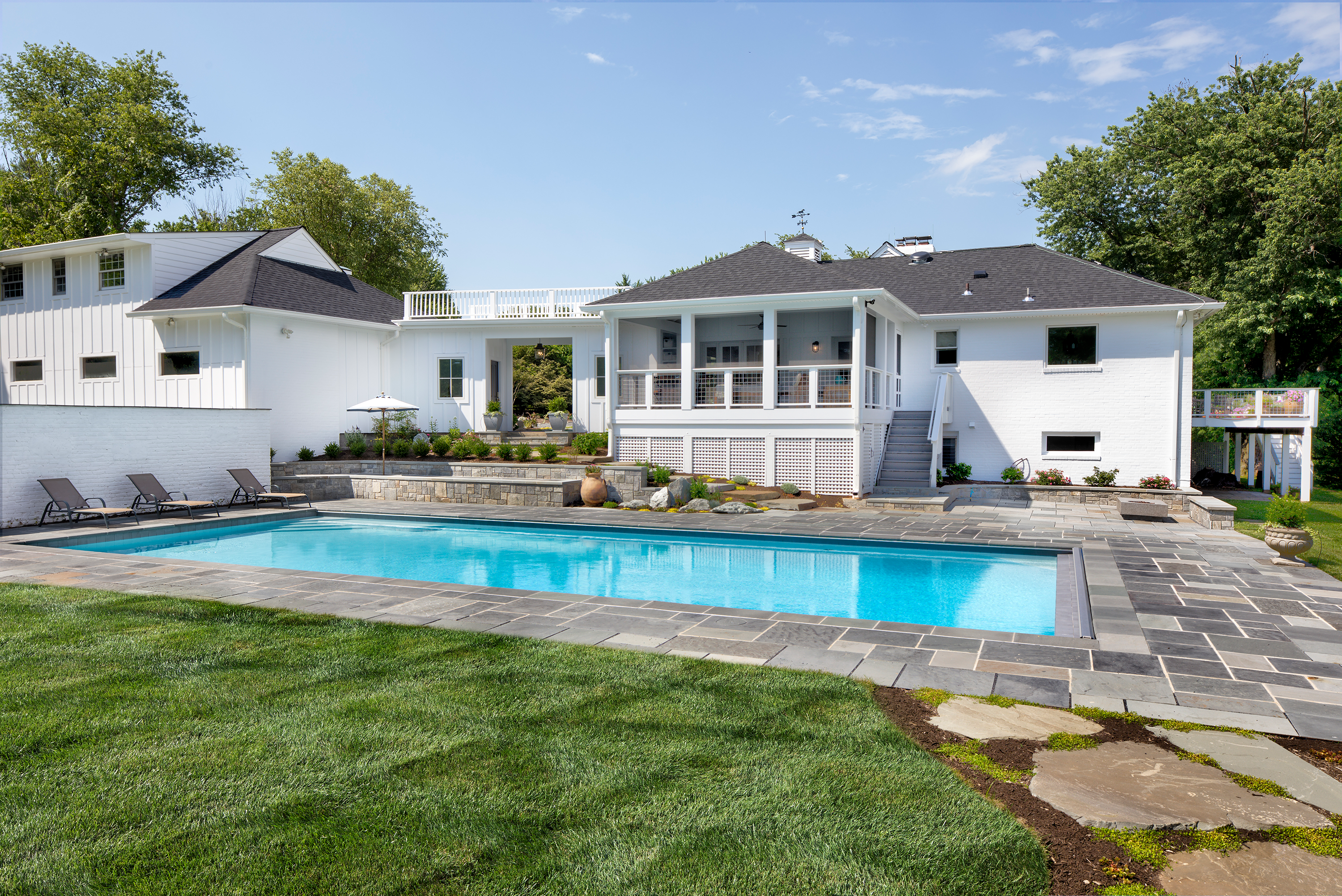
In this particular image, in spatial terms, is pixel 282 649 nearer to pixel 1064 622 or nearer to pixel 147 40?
pixel 1064 622

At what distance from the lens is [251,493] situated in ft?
47.8

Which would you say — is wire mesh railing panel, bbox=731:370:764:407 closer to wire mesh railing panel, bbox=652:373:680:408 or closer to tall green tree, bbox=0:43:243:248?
A: wire mesh railing panel, bbox=652:373:680:408

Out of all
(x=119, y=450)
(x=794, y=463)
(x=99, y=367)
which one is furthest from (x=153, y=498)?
(x=794, y=463)

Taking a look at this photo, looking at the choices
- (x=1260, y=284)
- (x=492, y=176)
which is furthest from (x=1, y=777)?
(x=1260, y=284)

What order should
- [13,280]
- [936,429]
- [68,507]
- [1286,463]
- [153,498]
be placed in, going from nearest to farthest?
1. [68,507]
2. [153,498]
3. [936,429]
4. [1286,463]
5. [13,280]

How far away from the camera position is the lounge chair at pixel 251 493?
14.5 metres

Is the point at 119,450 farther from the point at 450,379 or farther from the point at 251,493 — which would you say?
the point at 450,379

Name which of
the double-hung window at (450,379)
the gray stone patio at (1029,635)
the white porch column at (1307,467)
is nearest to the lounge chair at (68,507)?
the gray stone patio at (1029,635)

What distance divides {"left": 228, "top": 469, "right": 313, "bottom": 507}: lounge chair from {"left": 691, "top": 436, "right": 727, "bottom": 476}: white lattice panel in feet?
26.6

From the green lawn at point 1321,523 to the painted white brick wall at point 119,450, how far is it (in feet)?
56.6

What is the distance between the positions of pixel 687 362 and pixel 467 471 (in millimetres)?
5696

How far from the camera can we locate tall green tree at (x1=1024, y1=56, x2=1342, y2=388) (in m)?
21.1

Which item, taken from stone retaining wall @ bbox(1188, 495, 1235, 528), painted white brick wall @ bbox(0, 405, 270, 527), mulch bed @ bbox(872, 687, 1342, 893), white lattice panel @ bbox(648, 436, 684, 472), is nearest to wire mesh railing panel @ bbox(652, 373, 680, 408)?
white lattice panel @ bbox(648, 436, 684, 472)

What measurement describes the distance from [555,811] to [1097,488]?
52.1ft
